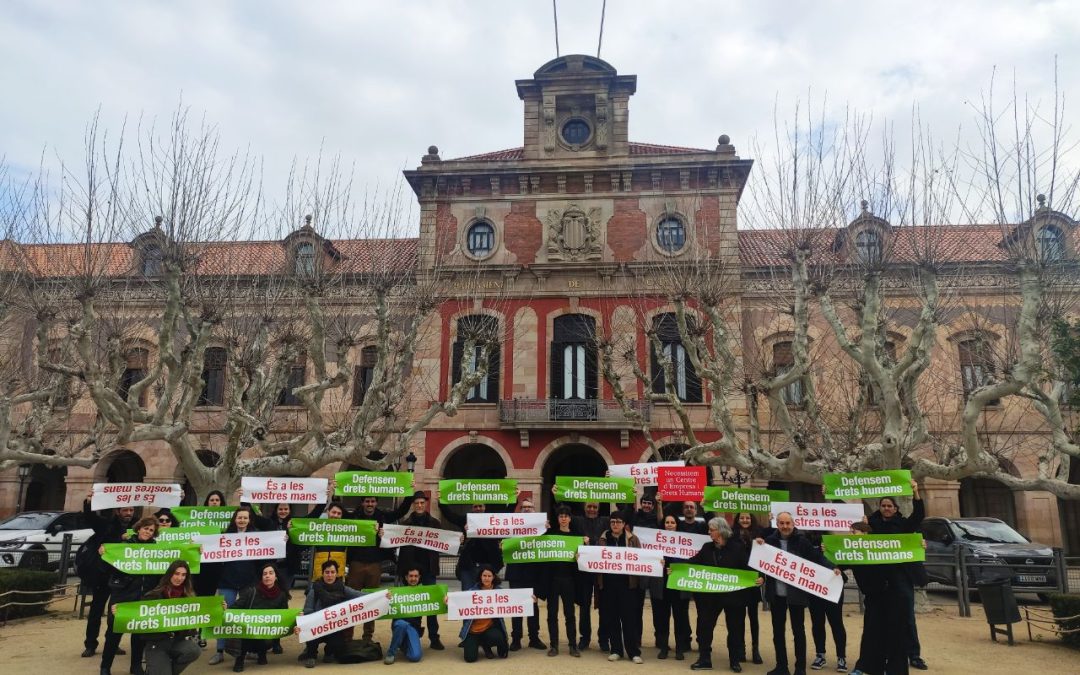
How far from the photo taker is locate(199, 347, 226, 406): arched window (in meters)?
24.6

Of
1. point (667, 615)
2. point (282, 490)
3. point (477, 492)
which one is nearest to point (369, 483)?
point (282, 490)

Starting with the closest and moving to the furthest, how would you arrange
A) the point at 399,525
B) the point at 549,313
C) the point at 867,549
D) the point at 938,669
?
the point at 867,549 → the point at 938,669 → the point at 399,525 → the point at 549,313

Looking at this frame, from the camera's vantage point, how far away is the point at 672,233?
2411cm

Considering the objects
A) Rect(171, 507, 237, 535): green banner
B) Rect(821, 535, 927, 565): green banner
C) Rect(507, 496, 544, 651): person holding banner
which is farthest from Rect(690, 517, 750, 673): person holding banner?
Rect(171, 507, 237, 535): green banner

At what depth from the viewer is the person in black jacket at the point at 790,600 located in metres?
8.09

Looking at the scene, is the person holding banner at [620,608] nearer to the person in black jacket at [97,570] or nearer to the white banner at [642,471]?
the white banner at [642,471]

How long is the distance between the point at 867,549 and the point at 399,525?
5792 mm

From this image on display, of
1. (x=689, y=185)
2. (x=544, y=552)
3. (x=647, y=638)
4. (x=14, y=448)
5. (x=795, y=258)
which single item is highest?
(x=689, y=185)

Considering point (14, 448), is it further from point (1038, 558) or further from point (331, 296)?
point (1038, 558)

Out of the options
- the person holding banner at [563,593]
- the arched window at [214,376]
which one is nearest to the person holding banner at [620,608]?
the person holding banner at [563,593]

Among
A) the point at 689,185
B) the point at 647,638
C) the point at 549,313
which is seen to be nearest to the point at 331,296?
the point at 549,313

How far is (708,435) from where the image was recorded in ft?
73.5

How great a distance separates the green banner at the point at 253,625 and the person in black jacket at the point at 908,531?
22.5ft

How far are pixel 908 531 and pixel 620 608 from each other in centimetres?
346
